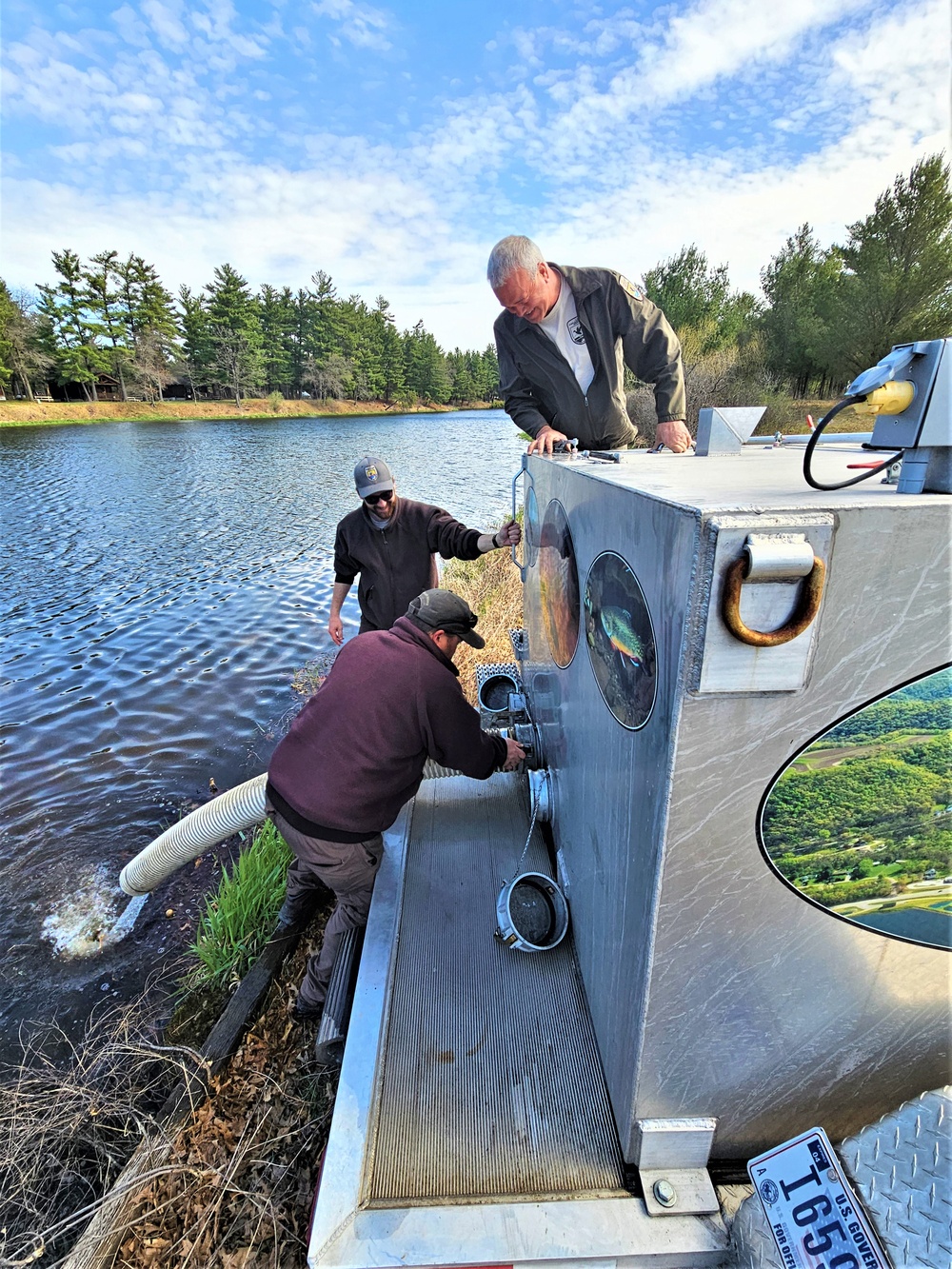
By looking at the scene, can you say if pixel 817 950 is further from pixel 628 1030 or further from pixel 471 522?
pixel 471 522

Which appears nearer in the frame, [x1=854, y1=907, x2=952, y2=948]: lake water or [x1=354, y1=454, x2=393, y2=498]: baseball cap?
[x1=854, y1=907, x2=952, y2=948]: lake water

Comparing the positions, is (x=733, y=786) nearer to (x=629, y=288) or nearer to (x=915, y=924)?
(x=915, y=924)

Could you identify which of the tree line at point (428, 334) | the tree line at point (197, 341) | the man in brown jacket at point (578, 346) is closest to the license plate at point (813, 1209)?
the man in brown jacket at point (578, 346)

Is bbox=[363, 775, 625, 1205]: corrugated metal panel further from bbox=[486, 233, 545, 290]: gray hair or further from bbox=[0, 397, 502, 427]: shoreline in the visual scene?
bbox=[0, 397, 502, 427]: shoreline

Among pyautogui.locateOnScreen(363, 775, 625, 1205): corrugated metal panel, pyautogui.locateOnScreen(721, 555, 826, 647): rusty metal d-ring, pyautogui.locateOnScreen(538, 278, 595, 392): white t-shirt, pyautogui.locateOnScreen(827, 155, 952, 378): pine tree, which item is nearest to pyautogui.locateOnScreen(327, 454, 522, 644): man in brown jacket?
pyautogui.locateOnScreen(538, 278, 595, 392): white t-shirt

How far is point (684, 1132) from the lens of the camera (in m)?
1.51

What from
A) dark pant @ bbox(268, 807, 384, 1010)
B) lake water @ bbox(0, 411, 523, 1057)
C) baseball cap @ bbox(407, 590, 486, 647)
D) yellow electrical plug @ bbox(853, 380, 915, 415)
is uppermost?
yellow electrical plug @ bbox(853, 380, 915, 415)

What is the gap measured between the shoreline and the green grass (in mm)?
47581

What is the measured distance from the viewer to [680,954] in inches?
51.6

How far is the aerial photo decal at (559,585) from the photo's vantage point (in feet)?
7.15

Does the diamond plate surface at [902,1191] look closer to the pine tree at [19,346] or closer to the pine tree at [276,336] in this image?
the pine tree at [19,346]

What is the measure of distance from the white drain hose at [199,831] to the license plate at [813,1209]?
317 centimetres

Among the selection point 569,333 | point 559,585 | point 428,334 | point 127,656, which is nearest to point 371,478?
point 569,333

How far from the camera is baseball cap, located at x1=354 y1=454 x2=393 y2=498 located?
423cm
